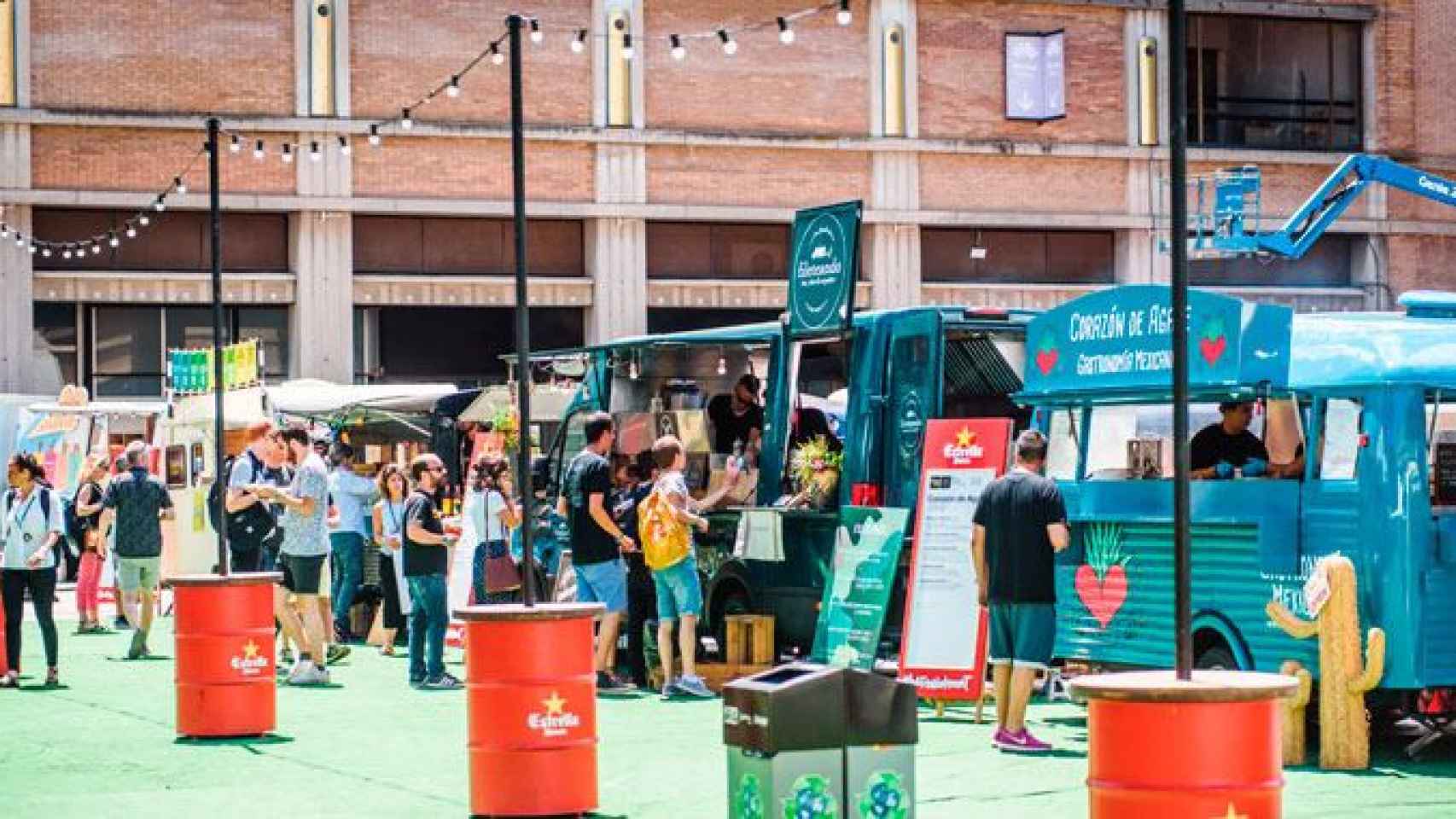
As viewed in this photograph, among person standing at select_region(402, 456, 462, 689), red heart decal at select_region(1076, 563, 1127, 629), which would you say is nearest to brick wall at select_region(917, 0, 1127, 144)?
person standing at select_region(402, 456, 462, 689)

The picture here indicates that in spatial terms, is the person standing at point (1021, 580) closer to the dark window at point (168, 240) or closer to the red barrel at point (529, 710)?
the red barrel at point (529, 710)

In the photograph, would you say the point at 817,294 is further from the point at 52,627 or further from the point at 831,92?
the point at 831,92

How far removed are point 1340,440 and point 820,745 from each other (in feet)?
18.5

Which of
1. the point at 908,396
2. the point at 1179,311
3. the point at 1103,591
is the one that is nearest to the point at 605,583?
the point at 908,396

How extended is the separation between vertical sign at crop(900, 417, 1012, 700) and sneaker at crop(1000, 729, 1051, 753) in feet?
6.85

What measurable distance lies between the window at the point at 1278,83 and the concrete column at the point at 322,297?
14945mm

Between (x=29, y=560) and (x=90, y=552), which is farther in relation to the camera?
A: (x=90, y=552)

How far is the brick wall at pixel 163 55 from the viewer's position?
1564 inches

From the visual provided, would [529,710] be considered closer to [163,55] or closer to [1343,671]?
[1343,671]

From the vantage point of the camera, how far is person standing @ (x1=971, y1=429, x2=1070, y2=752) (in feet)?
48.2

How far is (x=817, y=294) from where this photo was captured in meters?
19.4

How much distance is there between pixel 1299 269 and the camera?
46.7 meters

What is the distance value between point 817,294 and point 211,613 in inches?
217

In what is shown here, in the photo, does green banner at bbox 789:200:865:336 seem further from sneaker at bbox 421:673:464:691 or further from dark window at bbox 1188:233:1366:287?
dark window at bbox 1188:233:1366:287
